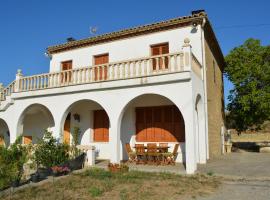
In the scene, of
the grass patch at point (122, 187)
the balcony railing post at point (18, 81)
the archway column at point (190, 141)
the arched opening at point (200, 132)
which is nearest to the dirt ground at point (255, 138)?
the arched opening at point (200, 132)

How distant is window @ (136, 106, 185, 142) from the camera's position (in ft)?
41.5

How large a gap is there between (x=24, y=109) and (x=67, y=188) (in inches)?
297

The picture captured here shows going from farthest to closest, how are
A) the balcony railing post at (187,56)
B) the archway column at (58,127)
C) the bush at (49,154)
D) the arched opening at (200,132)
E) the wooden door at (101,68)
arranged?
the archway column at (58,127) < the wooden door at (101,68) < the arched opening at (200,132) < the bush at (49,154) < the balcony railing post at (187,56)

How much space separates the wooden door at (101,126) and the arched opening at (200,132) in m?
4.88

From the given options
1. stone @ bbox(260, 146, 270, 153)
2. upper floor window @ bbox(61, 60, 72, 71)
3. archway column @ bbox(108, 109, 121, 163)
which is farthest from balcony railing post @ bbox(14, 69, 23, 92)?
stone @ bbox(260, 146, 270, 153)

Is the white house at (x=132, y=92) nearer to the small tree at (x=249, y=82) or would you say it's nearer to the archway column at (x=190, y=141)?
the archway column at (x=190, y=141)

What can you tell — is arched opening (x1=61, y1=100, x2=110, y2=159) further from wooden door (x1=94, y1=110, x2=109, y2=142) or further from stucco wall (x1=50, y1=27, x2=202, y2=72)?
stucco wall (x1=50, y1=27, x2=202, y2=72)

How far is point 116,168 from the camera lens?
971cm

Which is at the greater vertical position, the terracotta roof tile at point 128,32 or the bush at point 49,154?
the terracotta roof tile at point 128,32

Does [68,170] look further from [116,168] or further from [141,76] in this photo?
[141,76]

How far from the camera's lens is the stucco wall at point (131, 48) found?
500 inches

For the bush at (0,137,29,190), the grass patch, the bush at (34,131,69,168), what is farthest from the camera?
the bush at (34,131,69,168)

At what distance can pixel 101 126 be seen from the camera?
48.1 ft

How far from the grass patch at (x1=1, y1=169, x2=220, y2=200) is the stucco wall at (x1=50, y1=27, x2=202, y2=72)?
6128 mm
